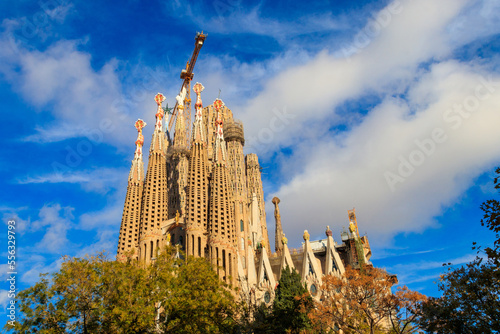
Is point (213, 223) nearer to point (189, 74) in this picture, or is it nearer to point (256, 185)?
point (256, 185)

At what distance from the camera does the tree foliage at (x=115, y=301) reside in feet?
70.7

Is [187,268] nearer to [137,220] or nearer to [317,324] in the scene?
[317,324]

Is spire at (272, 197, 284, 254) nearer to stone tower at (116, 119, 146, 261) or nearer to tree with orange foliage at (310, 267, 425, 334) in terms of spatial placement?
stone tower at (116, 119, 146, 261)

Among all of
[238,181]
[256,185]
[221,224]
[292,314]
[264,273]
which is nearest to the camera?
[292,314]

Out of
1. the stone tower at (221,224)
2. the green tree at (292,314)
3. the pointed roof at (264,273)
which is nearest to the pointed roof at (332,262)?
the pointed roof at (264,273)

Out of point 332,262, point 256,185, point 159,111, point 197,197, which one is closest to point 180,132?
point 159,111

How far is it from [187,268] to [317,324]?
944 cm

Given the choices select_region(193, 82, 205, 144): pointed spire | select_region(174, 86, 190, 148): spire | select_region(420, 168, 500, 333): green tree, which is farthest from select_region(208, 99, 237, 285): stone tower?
select_region(420, 168, 500, 333): green tree

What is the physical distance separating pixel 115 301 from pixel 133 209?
3266 centimetres

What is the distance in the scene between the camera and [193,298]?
2480 cm

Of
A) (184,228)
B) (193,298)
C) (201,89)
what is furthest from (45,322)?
(201,89)

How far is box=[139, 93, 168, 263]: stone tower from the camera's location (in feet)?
165

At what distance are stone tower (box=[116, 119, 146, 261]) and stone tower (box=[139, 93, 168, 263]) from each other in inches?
41.5

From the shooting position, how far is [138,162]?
5959 centimetres
